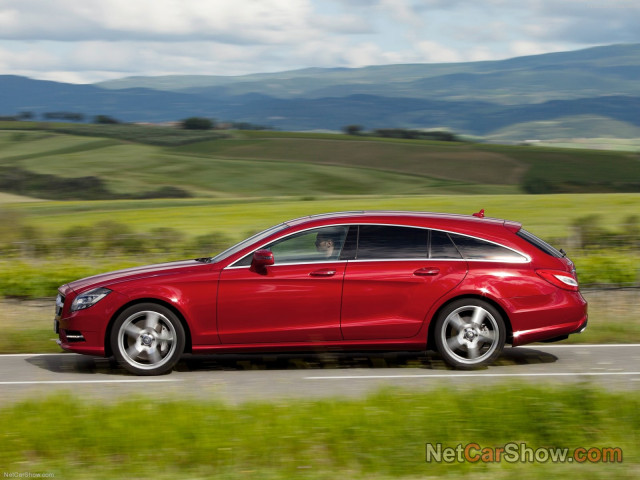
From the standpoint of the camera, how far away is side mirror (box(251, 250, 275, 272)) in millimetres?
8484

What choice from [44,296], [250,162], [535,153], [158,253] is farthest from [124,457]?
[535,153]

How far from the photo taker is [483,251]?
885cm

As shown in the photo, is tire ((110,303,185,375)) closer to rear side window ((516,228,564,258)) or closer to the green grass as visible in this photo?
rear side window ((516,228,564,258))

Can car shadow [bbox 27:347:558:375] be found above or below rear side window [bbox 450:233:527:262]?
below

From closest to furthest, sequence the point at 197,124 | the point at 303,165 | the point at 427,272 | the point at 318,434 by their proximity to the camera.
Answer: the point at 318,434
the point at 427,272
the point at 303,165
the point at 197,124

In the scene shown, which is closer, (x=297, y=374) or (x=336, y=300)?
(x=336, y=300)

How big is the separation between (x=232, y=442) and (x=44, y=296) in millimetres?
10366

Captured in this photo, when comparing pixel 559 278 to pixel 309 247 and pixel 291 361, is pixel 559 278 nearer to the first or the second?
pixel 309 247

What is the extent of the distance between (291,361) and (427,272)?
1.65m

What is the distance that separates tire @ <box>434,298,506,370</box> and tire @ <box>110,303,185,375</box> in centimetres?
228

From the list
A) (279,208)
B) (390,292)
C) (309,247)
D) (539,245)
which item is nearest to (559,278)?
(539,245)

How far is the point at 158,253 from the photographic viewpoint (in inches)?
806

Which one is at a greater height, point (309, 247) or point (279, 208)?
point (279, 208)

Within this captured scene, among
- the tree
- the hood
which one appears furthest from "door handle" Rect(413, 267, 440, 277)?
the tree
